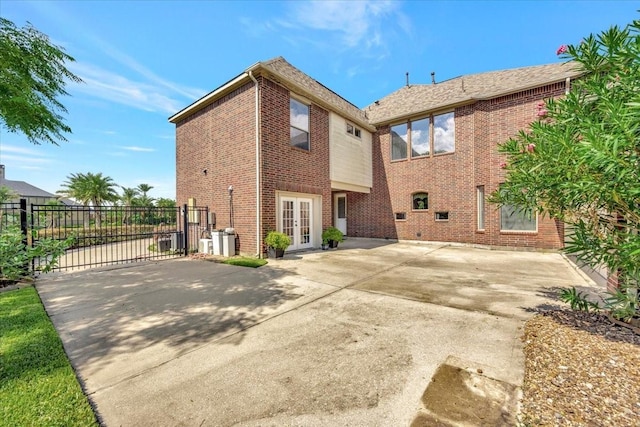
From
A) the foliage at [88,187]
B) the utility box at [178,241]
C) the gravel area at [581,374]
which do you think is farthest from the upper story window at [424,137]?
the foliage at [88,187]

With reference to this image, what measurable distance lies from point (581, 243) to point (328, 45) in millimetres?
10199

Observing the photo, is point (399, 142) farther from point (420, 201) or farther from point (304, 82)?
point (304, 82)

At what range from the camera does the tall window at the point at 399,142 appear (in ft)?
44.7

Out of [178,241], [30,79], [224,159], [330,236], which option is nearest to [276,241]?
[330,236]

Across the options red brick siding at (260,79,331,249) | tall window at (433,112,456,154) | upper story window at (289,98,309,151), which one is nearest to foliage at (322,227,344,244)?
red brick siding at (260,79,331,249)

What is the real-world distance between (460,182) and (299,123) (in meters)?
8.05

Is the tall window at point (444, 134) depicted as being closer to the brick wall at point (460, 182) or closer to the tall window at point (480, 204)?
the brick wall at point (460, 182)

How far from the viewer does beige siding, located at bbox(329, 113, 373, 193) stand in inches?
476

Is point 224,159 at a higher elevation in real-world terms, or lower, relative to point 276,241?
higher

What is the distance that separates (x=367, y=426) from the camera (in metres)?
1.84

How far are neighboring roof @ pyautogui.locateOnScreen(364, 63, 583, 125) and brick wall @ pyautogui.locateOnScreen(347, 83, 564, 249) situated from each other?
0.40 meters

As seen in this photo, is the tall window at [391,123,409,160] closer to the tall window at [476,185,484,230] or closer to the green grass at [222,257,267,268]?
the tall window at [476,185,484,230]

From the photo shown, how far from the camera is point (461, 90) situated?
41.9 feet

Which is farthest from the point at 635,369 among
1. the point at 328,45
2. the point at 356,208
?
the point at 356,208
